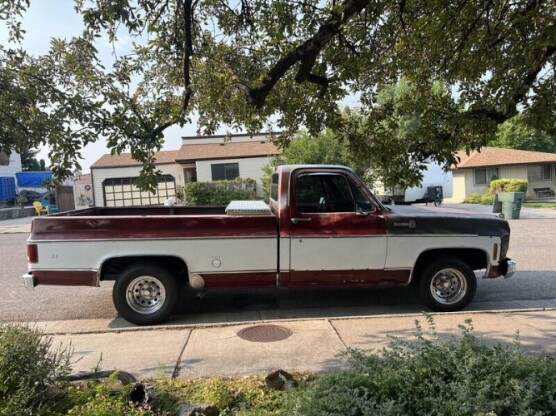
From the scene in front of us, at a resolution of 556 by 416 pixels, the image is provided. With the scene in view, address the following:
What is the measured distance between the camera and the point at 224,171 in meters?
33.2

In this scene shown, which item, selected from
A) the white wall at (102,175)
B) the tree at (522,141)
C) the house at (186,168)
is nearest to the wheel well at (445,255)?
the house at (186,168)

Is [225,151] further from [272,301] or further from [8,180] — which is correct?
[272,301]

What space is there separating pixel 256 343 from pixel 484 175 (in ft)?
112

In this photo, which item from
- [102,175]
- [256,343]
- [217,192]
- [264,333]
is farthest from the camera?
[102,175]

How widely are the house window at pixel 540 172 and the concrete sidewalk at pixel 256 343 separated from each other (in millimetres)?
33857

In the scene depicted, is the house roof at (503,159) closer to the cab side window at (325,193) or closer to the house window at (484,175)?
the house window at (484,175)

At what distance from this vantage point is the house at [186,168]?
33188 millimetres

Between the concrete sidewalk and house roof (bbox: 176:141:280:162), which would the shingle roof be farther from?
the concrete sidewalk

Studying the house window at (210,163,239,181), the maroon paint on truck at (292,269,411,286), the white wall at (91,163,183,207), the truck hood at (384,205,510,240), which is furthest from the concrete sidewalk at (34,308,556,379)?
the white wall at (91,163,183,207)

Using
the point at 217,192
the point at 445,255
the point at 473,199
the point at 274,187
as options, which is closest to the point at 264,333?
the point at 274,187

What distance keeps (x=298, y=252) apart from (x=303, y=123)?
1.79 meters

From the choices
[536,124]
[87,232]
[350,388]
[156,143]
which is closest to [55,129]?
[156,143]

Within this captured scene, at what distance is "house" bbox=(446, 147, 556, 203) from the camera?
34.7 meters

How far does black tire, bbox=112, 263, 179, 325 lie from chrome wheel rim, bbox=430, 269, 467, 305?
11.5ft
